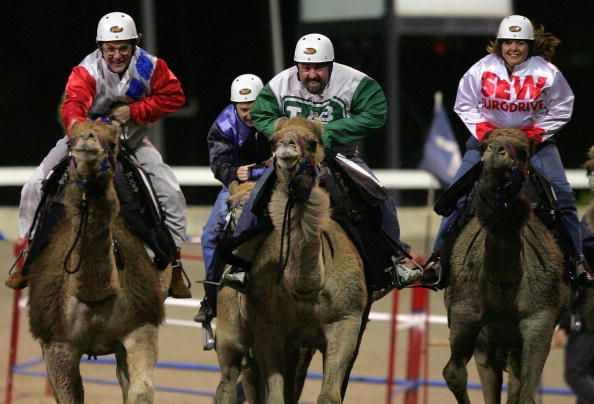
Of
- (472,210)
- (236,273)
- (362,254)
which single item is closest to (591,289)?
(472,210)

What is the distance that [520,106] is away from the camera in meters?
11.5

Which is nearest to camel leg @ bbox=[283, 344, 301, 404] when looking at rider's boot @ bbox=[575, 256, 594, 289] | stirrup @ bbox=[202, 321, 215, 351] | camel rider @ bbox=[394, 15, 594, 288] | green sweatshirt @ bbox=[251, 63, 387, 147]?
stirrup @ bbox=[202, 321, 215, 351]

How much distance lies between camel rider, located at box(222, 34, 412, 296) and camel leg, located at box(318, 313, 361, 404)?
24.5 inches

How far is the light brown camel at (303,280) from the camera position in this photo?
9.61 meters

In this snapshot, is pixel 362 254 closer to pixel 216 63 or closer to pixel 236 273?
pixel 236 273

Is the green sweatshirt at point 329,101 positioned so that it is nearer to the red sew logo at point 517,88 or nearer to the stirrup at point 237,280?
the red sew logo at point 517,88

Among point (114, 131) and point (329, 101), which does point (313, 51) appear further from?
point (114, 131)

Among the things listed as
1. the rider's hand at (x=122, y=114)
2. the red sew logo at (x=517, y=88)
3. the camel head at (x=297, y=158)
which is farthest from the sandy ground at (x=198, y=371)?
the camel head at (x=297, y=158)

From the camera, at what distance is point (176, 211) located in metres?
11.6

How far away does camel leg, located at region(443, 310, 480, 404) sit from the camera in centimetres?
1104

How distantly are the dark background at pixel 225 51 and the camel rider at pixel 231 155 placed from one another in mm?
9506

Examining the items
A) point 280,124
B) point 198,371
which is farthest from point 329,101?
point 198,371

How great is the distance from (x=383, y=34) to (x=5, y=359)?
27.4 ft

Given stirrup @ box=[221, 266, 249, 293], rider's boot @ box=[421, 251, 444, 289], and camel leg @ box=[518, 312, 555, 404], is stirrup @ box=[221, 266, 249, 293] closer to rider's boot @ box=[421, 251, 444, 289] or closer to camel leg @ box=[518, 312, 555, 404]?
rider's boot @ box=[421, 251, 444, 289]
